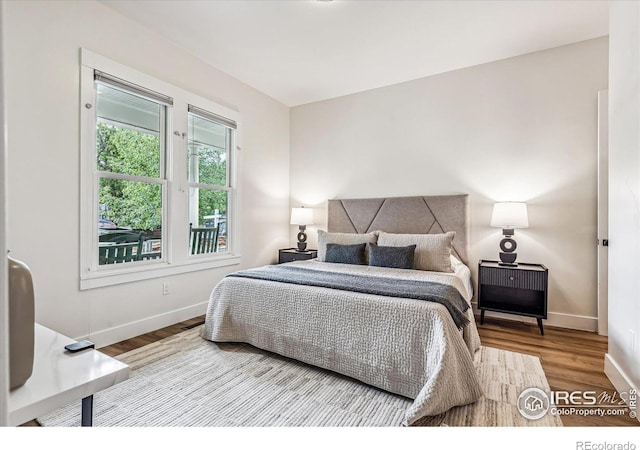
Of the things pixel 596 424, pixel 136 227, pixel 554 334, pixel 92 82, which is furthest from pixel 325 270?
pixel 92 82

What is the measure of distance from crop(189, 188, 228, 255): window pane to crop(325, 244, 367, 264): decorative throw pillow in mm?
1359

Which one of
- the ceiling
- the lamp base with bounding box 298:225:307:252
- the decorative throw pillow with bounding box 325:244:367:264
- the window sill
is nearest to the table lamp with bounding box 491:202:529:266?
the decorative throw pillow with bounding box 325:244:367:264

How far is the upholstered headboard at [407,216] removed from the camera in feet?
11.4

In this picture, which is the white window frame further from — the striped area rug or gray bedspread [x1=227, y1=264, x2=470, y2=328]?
gray bedspread [x1=227, y1=264, x2=470, y2=328]

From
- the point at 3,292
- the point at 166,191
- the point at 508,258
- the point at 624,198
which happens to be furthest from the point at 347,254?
the point at 3,292

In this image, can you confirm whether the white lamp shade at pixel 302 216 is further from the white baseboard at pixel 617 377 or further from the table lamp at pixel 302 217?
the white baseboard at pixel 617 377

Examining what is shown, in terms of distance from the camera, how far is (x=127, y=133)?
9.25ft

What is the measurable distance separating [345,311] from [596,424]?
4.76 ft

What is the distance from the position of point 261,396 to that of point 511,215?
9.05 feet

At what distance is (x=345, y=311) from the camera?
6.72 ft

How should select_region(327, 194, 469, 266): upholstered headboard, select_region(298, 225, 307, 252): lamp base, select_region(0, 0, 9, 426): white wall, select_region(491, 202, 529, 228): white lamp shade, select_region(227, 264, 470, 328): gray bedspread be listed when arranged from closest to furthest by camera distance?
1. select_region(0, 0, 9, 426): white wall
2. select_region(227, 264, 470, 328): gray bedspread
3. select_region(491, 202, 529, 228): white lamp shade
4. select_region(327, 194, 469, 266): upholstered headboard
5. select_region(298, 225, 307, 252): lamp base

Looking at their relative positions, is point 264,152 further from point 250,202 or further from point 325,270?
point 325,270

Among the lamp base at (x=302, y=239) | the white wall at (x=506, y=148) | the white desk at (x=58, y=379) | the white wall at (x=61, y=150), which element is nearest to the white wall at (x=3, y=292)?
the white desk at (x=58, y=379)

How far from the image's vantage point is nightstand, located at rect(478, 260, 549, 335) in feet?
9.47
